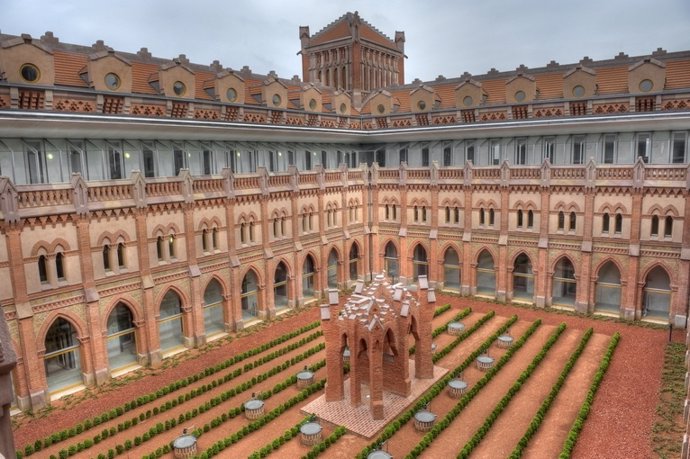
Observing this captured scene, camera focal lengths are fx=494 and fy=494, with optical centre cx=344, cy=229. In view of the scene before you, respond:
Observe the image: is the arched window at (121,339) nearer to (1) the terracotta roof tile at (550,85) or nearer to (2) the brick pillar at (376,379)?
(2) the brick pillar at (376,379)

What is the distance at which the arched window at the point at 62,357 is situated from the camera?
94.7 ft

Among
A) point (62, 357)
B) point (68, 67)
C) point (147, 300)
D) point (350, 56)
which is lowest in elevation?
point (62, 357)

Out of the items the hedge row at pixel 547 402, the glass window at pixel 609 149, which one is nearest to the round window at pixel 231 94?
the glass window at pixel 609 149

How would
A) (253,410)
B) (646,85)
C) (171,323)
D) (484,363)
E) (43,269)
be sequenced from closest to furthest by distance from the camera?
(253,410)
(43,269)
(484,363)
(171,323)
(646,85)

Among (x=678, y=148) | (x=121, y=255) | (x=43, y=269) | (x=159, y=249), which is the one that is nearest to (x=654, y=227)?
(x=678, y=148)

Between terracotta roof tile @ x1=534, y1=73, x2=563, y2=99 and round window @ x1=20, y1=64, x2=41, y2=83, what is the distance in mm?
36742

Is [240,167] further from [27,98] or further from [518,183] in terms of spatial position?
[518,183]

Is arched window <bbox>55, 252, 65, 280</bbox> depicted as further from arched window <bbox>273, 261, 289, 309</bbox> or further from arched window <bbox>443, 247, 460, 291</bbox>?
arched window <bbox>443, 247, 460, 291</bbox>

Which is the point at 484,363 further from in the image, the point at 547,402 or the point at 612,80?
the point at 612,80

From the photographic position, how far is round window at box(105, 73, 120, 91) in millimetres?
30263

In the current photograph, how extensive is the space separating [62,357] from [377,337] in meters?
19.9

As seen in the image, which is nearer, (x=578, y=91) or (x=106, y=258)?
(x=106, y=258)

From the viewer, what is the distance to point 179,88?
3428 centimetres

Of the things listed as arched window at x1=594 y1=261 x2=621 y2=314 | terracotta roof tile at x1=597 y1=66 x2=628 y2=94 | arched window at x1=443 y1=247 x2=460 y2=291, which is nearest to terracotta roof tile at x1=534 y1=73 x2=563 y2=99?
→ terracotta roof tile at x1=597 y1=66 x2=628 y2=94
